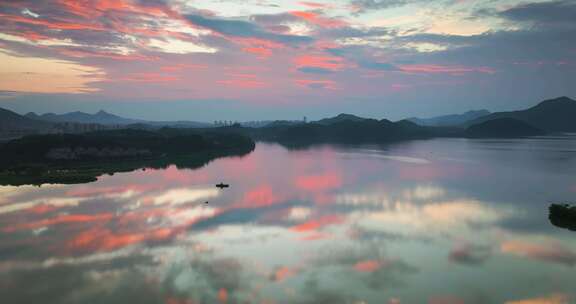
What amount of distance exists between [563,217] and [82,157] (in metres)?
70.0

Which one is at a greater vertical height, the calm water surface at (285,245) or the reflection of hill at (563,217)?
→ the reflection of hill at (563,217)

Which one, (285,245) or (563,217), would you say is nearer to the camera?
(285,245)

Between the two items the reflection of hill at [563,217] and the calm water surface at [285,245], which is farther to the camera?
the reflection of hill at [563,217]

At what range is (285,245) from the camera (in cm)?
2395

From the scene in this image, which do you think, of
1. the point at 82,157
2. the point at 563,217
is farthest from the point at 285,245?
the point at 82,157

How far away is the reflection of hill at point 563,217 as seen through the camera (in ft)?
91.2

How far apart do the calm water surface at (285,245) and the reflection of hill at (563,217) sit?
0.83m

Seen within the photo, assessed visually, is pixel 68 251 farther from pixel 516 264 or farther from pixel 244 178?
pixel 244 178

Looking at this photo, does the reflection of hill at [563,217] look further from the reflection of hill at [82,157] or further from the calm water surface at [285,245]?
the reflection of hill at [82,157]

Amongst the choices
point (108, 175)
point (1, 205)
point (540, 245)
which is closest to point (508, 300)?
point (540, 245)

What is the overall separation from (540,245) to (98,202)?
35.2m

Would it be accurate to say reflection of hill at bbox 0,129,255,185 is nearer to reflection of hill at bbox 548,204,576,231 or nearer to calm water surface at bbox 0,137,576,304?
calm water surface at bbox 0,137,576,304

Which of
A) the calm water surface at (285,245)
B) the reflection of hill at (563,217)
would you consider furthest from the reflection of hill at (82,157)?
the reflection of hill at (563,217)

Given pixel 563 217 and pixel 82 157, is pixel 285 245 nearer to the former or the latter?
pixel 563 217
